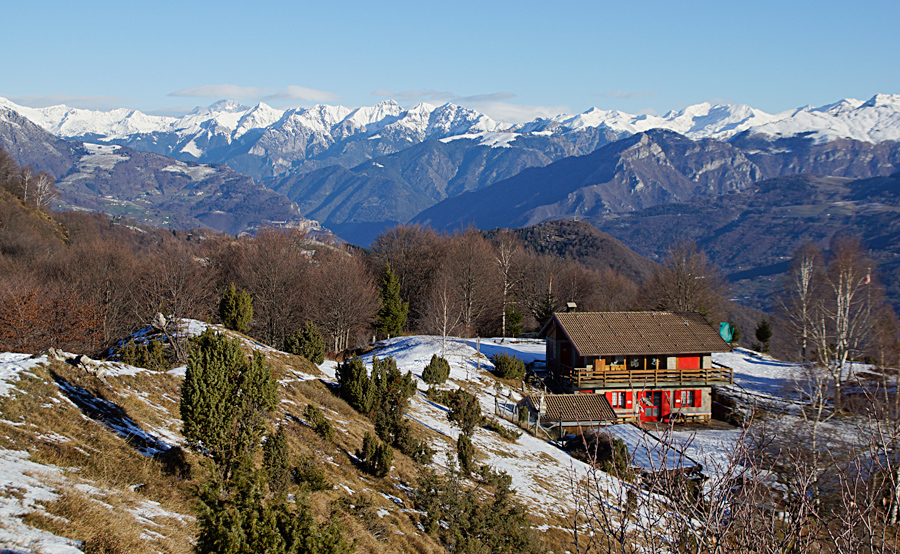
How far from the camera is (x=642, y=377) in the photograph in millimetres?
34594

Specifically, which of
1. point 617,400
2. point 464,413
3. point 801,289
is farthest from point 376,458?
point 801,289

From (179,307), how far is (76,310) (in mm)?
8474

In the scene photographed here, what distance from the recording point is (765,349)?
191 ft

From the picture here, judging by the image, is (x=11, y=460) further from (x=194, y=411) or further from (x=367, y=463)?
(x=367, y=463)

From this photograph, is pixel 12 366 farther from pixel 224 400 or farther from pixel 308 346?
pixel 308 346

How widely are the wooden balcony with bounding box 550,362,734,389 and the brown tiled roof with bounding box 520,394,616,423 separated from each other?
3216 mm

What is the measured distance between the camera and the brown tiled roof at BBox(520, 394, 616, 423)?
2900 centimetres

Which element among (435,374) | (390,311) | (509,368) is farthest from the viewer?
(390,311)

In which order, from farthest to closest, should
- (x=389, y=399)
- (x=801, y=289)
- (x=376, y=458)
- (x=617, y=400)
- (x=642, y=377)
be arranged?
(x=801, y=289), (x=617, y=400), (x=642, y=377), (x=389, y=399), (x=376, y=458)

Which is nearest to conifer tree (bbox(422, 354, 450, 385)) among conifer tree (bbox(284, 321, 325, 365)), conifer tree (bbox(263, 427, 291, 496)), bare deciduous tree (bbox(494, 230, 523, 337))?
conifer tree (bbox(284, 321, 325, 365))

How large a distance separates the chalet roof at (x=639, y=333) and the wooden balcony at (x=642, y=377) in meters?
1.17

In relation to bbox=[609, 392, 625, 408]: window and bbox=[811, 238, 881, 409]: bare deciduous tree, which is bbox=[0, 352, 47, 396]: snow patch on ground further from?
bbox=[811, 238, 881, 409]: bare deciduous tree

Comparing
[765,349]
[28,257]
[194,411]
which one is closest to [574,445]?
[194,411]

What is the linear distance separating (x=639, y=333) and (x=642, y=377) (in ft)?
10.9
